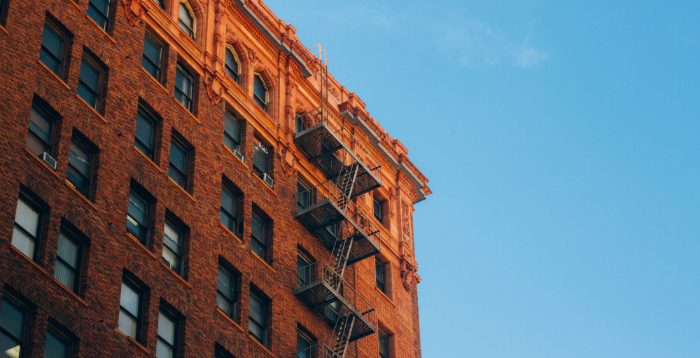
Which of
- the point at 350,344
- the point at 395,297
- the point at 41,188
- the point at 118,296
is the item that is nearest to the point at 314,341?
the point at 350,344

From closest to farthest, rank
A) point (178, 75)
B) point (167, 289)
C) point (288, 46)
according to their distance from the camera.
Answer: point (167, 289)
point (178, 75)
point (288, 46)

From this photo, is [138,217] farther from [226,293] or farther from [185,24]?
[185,24]

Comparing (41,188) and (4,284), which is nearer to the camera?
(4,284)

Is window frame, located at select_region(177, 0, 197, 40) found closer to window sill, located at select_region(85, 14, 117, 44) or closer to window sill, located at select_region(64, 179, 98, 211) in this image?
window sill, located at select_region(85, 14, 117, 44)

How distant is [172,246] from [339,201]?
1301 cm

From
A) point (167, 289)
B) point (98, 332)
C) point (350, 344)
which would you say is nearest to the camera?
point (98, 332)

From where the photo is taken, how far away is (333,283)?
158 feet

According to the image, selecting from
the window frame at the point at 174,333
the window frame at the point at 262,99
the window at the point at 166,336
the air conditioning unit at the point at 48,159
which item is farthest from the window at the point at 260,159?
the air conditioning unit at the point at 48,159

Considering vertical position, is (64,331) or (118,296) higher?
(118,296)

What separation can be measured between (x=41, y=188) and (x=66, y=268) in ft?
8.32

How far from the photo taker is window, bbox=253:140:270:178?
1877 inches

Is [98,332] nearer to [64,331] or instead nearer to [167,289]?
[64,331]

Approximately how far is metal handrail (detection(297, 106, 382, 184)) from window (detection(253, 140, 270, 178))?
333 centimetres

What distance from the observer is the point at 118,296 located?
35219 mm
